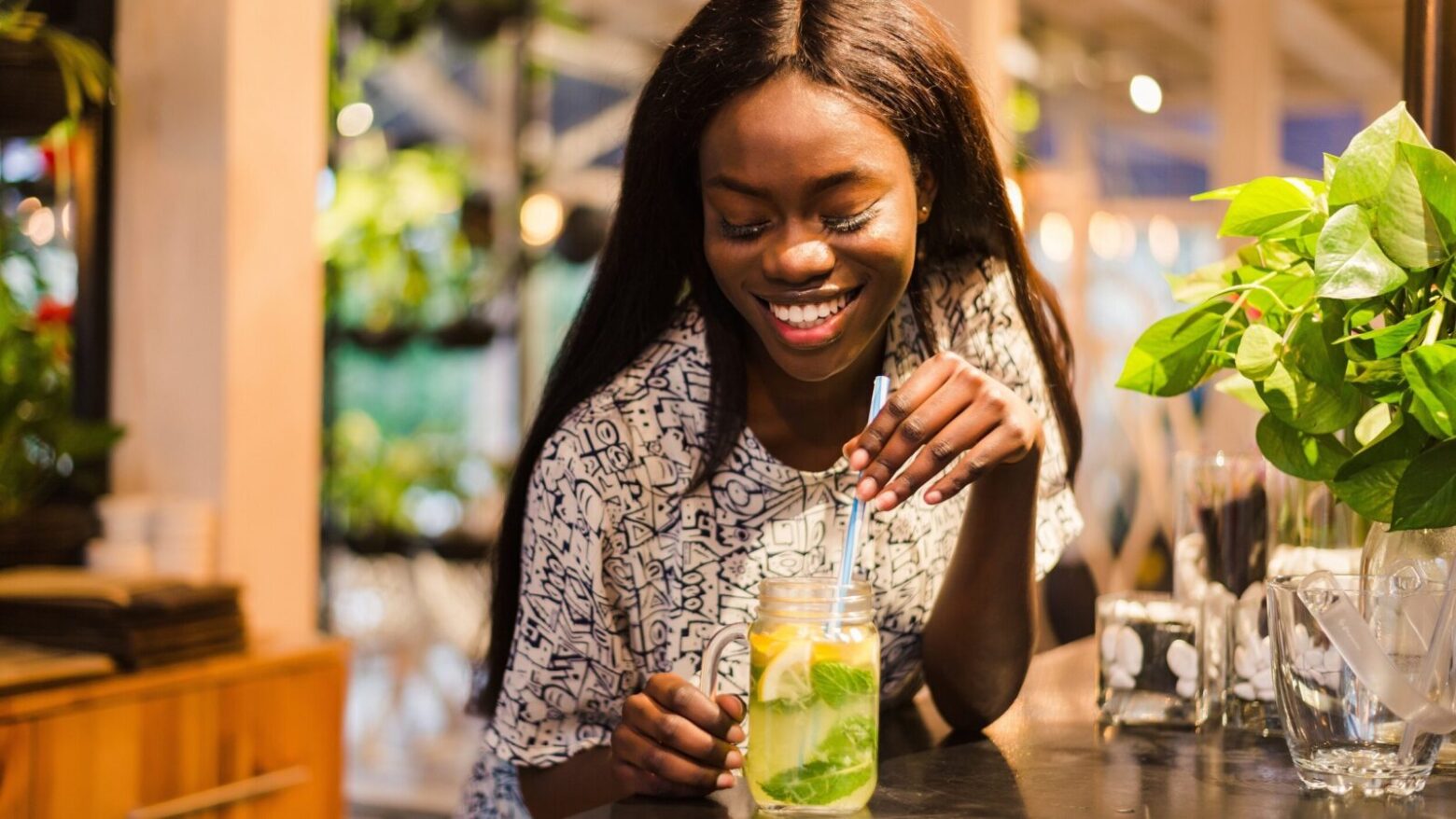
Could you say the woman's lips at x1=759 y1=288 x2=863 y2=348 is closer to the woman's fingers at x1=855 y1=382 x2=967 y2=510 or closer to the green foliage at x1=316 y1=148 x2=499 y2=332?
the woman's fingers at x1=855 y1=382 x2=967 y2=510

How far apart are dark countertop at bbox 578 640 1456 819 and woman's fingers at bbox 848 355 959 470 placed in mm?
224

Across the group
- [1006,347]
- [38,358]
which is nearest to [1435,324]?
[1006,347]

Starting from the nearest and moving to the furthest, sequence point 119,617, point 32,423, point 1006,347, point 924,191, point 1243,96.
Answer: point 924,191
point 1006,347
point 119,617
point 32,423
point 1243,96

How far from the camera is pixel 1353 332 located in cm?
103

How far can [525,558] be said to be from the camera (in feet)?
4.40

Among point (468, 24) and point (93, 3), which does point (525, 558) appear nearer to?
point (93, 3)

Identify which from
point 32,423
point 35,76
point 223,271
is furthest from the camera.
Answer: point 223,271

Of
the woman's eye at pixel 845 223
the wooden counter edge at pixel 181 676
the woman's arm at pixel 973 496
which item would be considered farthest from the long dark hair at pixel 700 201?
the wooden counter edge at pixel 181 676

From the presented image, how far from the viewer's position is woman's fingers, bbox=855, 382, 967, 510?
1.06m

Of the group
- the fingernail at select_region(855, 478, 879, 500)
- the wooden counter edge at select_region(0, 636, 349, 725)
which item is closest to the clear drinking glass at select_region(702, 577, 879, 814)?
the fingernail at select_region(855, 478, 879, 500)

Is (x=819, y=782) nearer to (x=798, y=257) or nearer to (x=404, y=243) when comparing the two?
(x=798, y=257)

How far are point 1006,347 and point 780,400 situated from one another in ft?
0.76

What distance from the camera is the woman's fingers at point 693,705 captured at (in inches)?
39.5

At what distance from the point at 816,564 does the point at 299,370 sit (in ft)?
5.85
